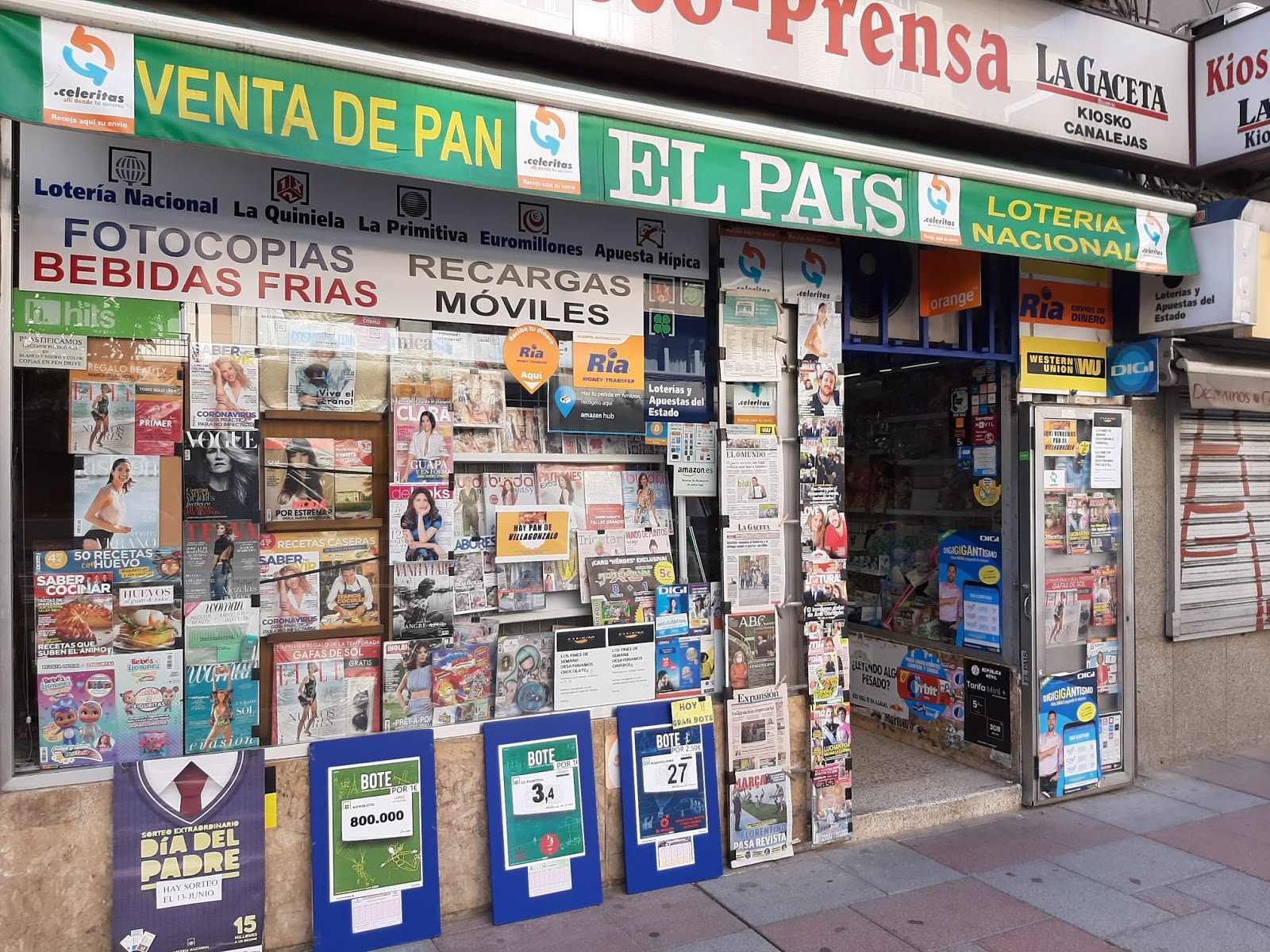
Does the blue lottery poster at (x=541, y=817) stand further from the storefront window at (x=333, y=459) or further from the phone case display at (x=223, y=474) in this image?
the phone case display at (x=223, y=474)

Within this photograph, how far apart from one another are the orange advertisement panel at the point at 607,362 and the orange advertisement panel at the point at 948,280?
195 cm

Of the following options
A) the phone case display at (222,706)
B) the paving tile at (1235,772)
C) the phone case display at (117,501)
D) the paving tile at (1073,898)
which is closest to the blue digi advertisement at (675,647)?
the paving tile at (1073,898)

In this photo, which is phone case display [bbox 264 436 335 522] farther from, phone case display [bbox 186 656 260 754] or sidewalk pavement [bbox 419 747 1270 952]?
sidewalk pavement [bbox 419 747 1270 952]

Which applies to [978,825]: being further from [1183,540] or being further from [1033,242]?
[1033,242]

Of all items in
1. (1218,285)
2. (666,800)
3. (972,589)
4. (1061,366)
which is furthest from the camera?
(972,589)

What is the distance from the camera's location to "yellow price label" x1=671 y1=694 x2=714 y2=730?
440 cm

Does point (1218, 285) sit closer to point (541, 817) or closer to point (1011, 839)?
point (1011, 839)

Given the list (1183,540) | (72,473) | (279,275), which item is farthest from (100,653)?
(1183,540)

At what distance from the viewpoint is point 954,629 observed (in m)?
6.11

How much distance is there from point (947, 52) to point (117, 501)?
4.95 m

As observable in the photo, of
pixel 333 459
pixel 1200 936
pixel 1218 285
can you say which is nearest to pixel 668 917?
pixel 1200 936

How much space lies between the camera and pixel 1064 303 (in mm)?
5750

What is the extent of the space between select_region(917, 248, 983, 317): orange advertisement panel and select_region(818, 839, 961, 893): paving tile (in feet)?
10.1

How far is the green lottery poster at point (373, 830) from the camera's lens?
3.69 metres
